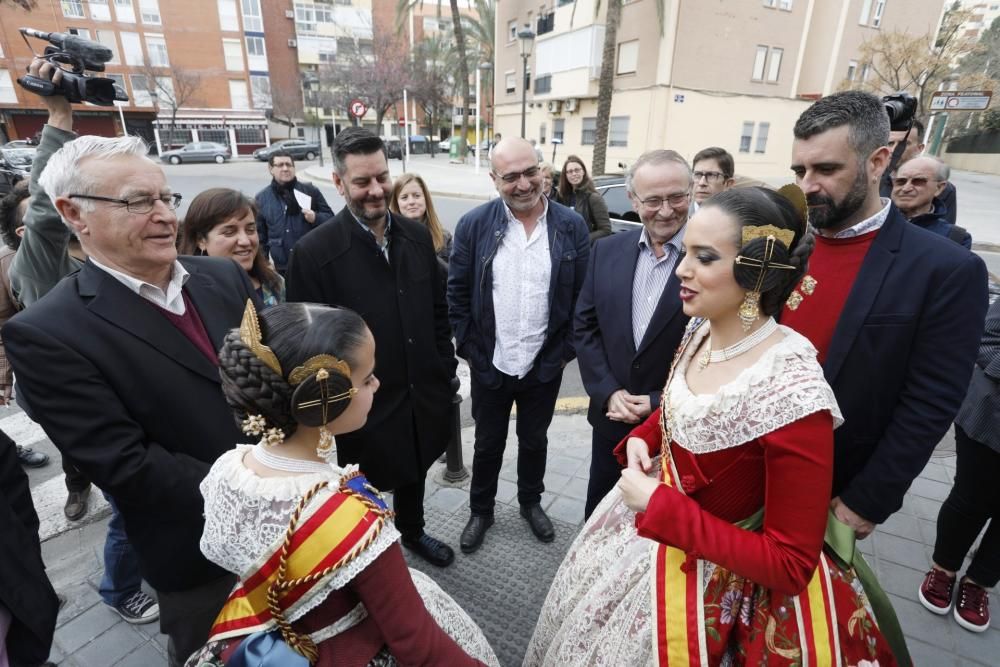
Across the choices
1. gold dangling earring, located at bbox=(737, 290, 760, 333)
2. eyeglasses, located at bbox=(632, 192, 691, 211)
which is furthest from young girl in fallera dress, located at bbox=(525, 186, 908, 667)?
eyeglasses, located at bbox=(632, 192, 691, 211)

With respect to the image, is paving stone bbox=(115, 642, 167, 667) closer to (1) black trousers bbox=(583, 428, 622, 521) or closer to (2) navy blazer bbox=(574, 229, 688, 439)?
(1) black trousers bbox=(583, 428, 622, 521)

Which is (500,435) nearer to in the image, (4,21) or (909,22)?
(909,22)

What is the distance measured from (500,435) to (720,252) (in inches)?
79.7

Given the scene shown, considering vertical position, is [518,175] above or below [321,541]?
above

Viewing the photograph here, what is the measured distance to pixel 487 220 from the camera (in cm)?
305

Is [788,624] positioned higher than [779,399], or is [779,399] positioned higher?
[779,399]

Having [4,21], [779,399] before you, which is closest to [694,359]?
[779,399]

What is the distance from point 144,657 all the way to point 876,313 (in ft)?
11.1

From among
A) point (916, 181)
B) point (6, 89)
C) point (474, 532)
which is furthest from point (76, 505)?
point (6, 89)

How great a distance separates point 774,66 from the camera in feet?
74.7

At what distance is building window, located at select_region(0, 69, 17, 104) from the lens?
3462 cm

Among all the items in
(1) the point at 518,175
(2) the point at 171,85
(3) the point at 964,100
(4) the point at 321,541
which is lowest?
(4) the point at 321,541

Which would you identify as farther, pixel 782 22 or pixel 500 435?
pixel 782 22

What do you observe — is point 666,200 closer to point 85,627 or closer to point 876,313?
point 876,313
